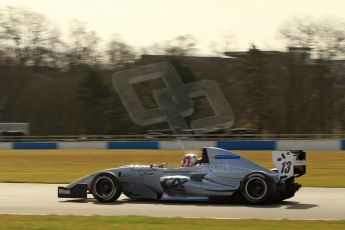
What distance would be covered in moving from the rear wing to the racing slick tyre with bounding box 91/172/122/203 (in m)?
2.97

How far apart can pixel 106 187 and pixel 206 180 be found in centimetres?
195

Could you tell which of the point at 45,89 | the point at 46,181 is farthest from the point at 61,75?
the point at 46,181

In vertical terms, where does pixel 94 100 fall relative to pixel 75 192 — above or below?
above

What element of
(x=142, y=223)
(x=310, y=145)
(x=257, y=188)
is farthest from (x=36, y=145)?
(x=142, y=223)

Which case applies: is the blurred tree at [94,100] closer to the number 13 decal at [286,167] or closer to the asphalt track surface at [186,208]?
the asphalt track surface at [186,208]

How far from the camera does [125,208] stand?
33.9ft

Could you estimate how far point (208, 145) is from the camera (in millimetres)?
33250

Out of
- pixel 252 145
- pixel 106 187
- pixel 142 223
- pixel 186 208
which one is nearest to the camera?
pixel 142 223

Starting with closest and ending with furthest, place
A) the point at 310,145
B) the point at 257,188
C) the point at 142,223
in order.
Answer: the point at 142,223, the point at 257,188, the point at 310,145

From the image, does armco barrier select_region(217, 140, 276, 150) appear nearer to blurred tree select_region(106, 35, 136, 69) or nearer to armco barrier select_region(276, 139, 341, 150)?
armco barrier select_region(276, 139, 341, 150)

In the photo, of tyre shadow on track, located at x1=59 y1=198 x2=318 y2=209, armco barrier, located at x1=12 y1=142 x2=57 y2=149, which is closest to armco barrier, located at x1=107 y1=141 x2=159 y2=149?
armco barrier, located at x1=12 y1=142 x2=57 y2=149

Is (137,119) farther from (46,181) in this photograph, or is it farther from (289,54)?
(289,54)

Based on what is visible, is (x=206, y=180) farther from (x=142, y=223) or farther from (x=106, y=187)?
(x=142, y=223)

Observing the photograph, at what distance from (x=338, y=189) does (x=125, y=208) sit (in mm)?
5455
